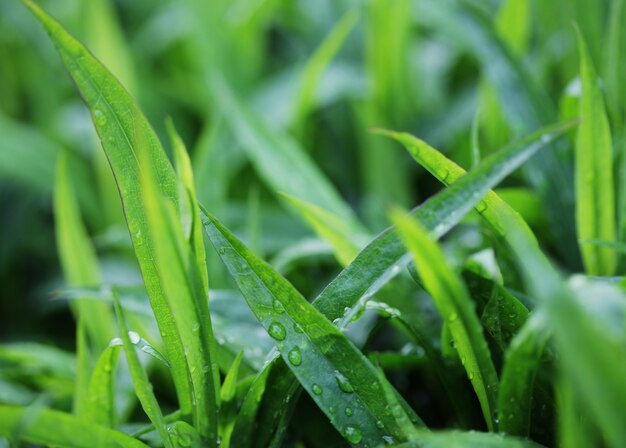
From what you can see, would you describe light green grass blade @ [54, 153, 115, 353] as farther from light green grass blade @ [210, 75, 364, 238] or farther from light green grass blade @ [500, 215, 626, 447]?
light green grass blade @ [500, 215, 626, 447]

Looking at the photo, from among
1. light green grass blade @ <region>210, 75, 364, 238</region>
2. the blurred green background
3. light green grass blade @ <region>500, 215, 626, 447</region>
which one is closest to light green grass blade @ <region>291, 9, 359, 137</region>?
the blurred green background

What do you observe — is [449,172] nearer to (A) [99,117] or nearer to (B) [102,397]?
(A) [99,117]

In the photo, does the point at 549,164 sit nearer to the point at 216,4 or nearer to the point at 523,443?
the point at 523,443

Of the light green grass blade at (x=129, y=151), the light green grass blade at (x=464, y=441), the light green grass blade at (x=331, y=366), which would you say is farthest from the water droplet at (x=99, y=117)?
the light green grass blade at (x=464, y=441)

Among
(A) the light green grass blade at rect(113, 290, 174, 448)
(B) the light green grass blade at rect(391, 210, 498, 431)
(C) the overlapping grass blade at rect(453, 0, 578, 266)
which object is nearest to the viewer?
(B) the light green grass blade at rect(391, 210, 498, 431)

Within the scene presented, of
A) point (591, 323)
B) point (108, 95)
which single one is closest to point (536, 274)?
point (591, 323)
